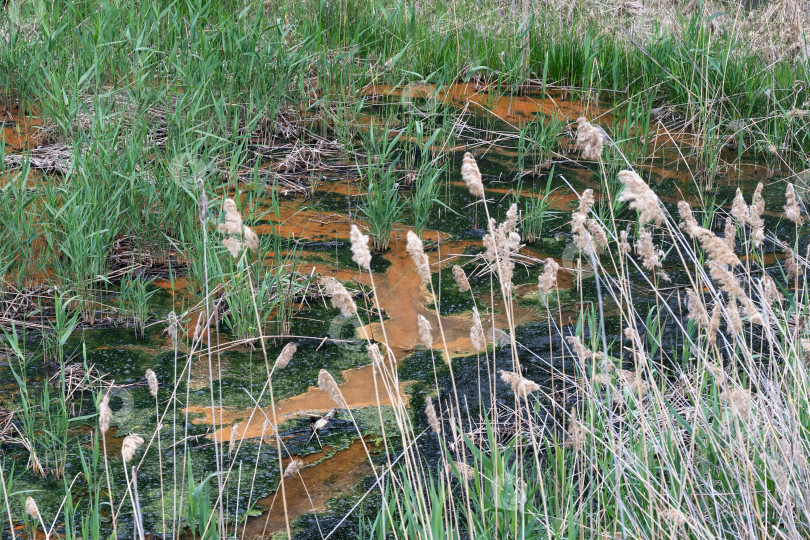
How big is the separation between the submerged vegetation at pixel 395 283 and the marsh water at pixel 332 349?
1cm

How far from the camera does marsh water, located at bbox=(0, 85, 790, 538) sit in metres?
2.21

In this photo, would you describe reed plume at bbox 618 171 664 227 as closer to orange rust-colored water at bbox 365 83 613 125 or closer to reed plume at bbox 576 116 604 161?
reed plume at bbox 576 116 604 161

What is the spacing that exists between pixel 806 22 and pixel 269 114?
4.19 meters

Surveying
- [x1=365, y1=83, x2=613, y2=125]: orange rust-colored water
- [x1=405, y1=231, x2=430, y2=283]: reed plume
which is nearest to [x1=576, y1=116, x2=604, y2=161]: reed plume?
[x1=405, y1=231, x2=430, y2=283]: reed plume

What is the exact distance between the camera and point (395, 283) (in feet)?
11.0

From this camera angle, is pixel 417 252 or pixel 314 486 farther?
pixel 314 486

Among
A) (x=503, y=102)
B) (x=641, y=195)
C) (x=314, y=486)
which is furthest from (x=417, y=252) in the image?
(x=503, y=102)

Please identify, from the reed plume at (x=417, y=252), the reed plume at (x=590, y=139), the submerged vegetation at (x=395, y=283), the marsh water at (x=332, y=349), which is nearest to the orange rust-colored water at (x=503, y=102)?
the submerged vegetation at (x=395, y=283)

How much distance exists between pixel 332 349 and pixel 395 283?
559 millimetres

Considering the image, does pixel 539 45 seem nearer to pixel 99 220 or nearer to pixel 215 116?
pixel 215 116

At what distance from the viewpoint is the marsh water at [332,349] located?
7.26 feet

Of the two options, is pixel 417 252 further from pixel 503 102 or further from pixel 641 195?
pixel 503 102

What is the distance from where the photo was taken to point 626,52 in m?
5.01

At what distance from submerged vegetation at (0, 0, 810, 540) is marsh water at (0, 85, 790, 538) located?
0.01 m
